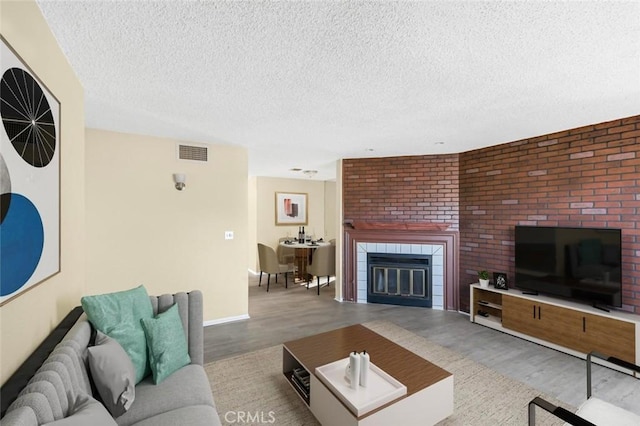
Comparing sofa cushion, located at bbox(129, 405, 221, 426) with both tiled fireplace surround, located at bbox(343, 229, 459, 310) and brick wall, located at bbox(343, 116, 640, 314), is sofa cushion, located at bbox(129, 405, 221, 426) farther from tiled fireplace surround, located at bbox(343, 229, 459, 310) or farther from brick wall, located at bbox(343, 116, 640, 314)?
brick wall, located at bbox(343, 116, 640, 314)

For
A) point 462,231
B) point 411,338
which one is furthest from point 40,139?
point 462,231

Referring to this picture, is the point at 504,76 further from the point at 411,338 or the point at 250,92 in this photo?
the point at 411,338

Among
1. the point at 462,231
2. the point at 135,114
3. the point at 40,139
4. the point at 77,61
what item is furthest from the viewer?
the point at 462,231

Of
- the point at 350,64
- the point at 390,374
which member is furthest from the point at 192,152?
the point at 390,374

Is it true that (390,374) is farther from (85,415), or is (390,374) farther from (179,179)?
(179,179)

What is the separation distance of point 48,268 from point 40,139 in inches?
24.4

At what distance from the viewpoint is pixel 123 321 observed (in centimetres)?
169

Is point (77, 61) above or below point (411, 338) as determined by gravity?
above

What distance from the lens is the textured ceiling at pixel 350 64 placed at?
1386 mm

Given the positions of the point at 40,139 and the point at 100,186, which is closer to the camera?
the point at 40,139

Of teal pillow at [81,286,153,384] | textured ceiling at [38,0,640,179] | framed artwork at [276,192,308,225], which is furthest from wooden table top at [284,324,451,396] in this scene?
framed artwork at [276,192,308,225]

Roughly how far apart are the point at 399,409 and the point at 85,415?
1505mm

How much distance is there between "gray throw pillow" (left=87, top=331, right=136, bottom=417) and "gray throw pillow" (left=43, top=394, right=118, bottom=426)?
0.74 ft

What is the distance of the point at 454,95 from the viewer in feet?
7.61
